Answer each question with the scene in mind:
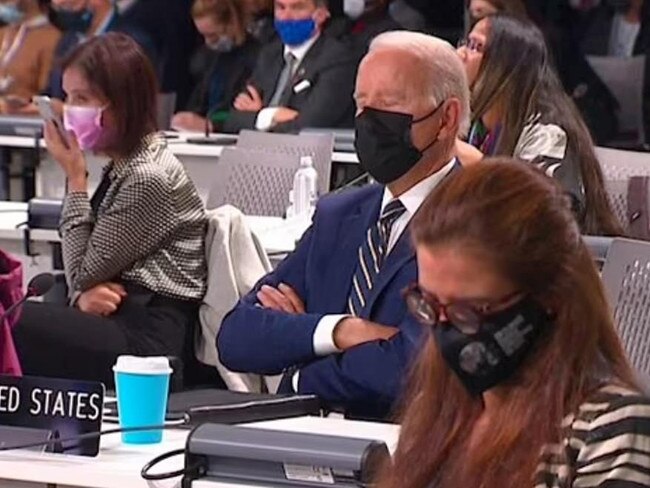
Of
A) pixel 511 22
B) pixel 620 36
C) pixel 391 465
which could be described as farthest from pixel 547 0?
pixel 391 465

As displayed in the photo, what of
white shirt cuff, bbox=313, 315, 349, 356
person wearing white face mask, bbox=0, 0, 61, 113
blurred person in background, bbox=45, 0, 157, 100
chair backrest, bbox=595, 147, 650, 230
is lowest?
person wearing white face mask, bbox=0, 0, 61, 113

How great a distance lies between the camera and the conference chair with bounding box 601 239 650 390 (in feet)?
9.71

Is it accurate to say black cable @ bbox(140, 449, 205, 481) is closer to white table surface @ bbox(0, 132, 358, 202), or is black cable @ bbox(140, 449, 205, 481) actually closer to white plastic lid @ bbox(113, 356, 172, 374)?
white plastic lid @ bbox(113, 356, 172, 374)

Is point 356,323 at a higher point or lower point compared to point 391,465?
lower

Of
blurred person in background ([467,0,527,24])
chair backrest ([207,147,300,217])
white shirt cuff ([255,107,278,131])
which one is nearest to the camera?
chair backrest ([207,147,300,217])

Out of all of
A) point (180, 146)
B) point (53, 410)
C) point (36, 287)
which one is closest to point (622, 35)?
point (180, 146)

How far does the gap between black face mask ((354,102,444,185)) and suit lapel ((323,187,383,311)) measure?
2.5 inches

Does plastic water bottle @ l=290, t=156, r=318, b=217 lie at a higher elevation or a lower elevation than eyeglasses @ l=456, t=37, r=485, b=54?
lower

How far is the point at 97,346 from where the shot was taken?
3926 mm

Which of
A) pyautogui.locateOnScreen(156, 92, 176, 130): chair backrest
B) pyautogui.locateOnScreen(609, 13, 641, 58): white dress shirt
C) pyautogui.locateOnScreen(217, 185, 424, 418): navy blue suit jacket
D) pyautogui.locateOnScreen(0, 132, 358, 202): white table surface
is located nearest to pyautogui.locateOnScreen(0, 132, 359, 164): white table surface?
pyautogui.locateOnScreen(0, 132, 358, 202): white table surface

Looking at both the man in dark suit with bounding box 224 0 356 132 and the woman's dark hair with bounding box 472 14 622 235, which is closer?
the woman's dark hair with bounding box 472 14 622 235

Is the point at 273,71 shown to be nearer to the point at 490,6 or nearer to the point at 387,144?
the point at 490,6

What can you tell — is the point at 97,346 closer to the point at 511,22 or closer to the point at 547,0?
the point at 511,22

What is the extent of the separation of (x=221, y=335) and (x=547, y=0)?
5363 millimetres
